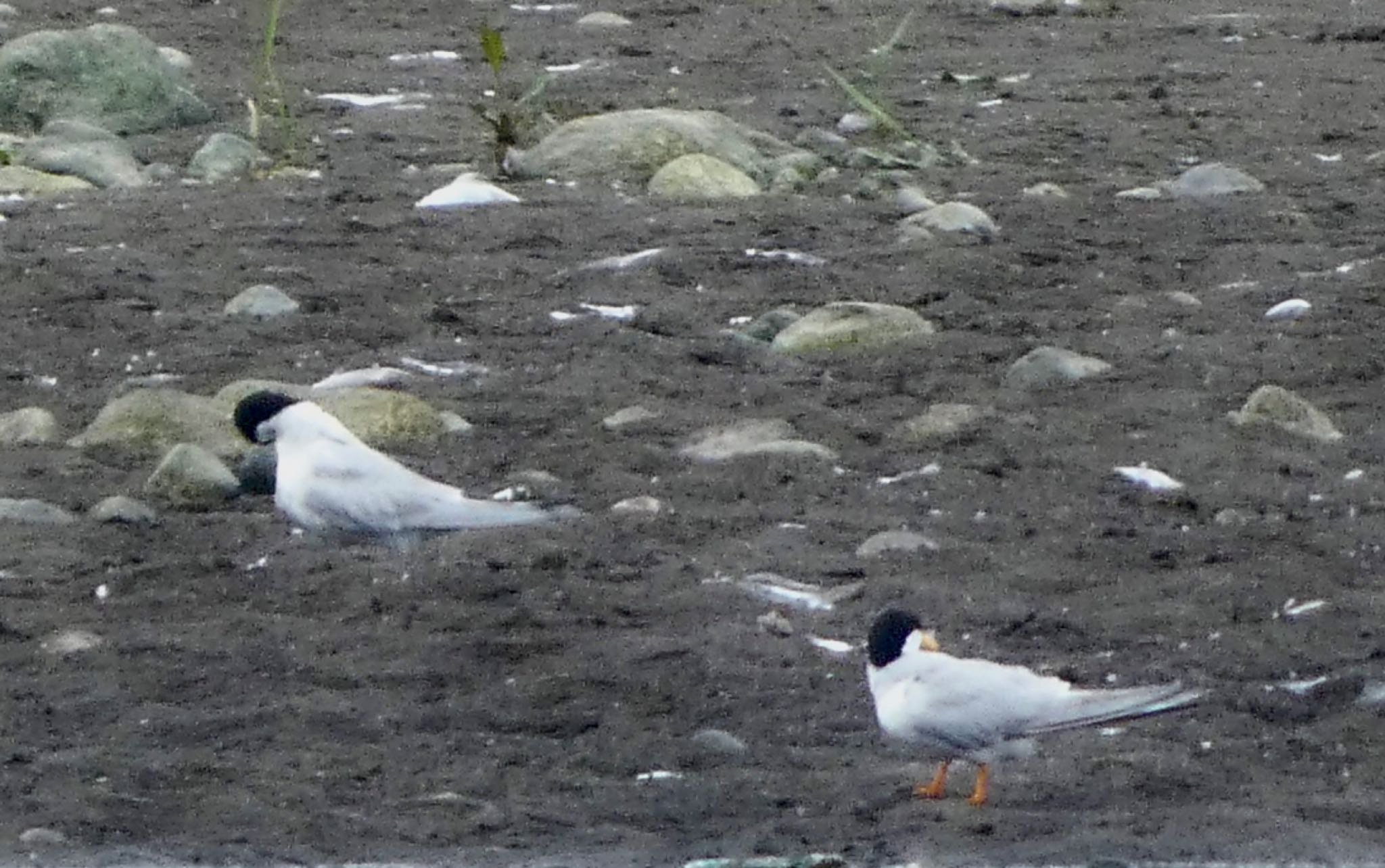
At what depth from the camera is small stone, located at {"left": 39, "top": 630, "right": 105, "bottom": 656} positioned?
11.8 feet

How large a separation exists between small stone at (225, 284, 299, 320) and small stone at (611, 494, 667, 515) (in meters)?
1.44

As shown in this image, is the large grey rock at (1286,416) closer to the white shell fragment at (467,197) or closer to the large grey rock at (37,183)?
the white shell fragment at (467,197)

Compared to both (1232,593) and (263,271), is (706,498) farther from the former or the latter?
(263,271)

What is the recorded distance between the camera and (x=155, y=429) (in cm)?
459

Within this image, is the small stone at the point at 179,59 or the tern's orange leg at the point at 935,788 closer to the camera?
the tern's orange leg at the point at 935,788

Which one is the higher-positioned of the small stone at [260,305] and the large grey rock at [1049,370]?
the large grey rock at [1049,370]

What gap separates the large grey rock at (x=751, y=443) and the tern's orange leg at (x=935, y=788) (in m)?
1.32

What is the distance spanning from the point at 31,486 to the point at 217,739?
1235mm

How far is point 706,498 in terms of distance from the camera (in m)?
4.25

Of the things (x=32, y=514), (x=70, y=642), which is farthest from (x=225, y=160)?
(x=70, y=642)

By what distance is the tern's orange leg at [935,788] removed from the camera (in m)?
3.14

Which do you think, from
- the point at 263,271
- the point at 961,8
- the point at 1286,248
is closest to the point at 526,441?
the point at 263,271

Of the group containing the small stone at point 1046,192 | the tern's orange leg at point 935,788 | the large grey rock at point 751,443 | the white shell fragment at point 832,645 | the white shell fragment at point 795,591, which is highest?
the tern's orange leg at point 935,788

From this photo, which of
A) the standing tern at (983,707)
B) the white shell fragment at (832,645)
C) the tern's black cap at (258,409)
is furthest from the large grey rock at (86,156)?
the standing tern at (983,707)
